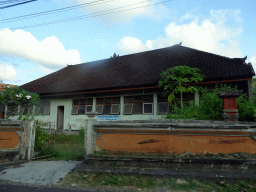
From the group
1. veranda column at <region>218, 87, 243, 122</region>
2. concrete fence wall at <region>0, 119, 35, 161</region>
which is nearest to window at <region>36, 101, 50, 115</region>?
concrete fence wall at <region>0, 119, 35, 161</region>

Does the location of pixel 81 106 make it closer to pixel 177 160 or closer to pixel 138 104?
pixel 138 104

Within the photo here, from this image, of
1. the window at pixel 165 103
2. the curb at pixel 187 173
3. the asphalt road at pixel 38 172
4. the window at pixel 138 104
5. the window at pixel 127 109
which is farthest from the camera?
the window at pixel 127 109

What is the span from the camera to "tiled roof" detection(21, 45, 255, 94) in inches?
422

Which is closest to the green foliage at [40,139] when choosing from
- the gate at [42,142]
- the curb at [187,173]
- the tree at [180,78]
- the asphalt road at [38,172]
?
the gate at [42,142]

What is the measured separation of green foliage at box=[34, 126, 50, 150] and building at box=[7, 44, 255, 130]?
6137mm

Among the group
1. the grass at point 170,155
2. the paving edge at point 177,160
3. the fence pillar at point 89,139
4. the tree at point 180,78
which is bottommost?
the paving edge at point 177,160

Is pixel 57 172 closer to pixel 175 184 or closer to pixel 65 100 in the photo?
pixel 175 184

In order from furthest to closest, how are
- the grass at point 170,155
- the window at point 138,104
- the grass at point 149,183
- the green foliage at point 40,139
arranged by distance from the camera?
the window at point 138,104, the green foliage at point 40,139, the grass at point 170,155, the grass at point 149,183

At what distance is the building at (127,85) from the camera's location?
35.0ft

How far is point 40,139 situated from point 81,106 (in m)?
7.49

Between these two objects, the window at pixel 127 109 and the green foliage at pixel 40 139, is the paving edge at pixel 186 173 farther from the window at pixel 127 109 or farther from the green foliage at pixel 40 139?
the window at pixel 127 109

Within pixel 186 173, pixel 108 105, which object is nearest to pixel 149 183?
pixel 186 173

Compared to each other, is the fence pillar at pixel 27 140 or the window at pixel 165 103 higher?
the window at pixel 165 103

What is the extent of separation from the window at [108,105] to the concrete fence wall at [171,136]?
751 cm
